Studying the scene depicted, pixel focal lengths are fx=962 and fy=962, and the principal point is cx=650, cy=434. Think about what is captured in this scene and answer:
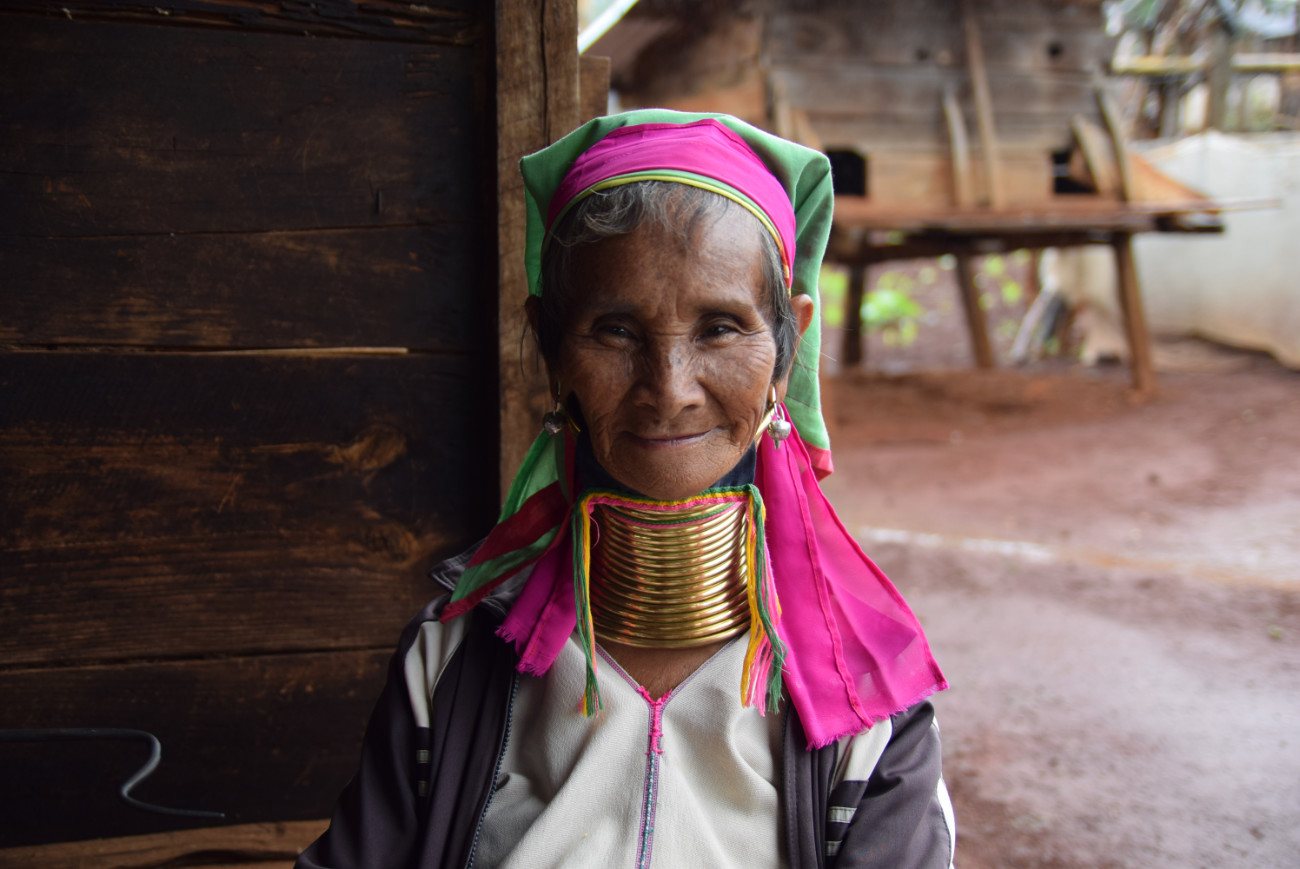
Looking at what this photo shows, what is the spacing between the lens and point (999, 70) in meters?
8.99

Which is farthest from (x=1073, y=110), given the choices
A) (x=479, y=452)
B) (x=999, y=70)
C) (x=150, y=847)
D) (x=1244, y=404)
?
(x=150, y=847)

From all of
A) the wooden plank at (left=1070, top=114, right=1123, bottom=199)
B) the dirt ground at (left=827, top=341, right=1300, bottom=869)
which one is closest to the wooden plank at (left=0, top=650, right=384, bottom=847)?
the dirt ground at (left=827, top=341, right=1300, bottom=869)

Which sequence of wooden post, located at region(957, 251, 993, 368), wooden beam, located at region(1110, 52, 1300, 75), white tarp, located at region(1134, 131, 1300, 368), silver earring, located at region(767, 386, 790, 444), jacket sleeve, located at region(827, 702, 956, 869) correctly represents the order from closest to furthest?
jacket sleeve, located at region(827, 702, 956, 869) < silver earring, located at region(767, 386, 790, 444) < white tarp, located at region(1134, 131, 1300, 368) < wooden post, located at region(957, 251, 993, 368) < wooden beam, located at region(1110, 52, 1300, 75)

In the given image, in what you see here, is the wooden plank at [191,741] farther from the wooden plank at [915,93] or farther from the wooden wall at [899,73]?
the wooden plank at [915,93]

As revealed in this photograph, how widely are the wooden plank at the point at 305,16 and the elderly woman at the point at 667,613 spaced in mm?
518

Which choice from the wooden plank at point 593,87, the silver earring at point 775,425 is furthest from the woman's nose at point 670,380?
the wooden plank at point 593,87

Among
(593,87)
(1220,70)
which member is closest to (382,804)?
(593,87)

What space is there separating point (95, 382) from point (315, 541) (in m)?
0.50

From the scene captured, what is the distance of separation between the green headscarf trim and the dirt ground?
6.19ft

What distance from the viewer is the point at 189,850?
1.93m

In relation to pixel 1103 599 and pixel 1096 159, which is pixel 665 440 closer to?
pixel 1103 599

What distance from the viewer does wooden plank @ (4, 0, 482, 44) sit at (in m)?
1.72

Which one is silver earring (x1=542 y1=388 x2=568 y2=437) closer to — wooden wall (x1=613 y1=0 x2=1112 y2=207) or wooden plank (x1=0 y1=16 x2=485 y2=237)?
wooden plank (x1=0 y1=16 x2=485 y2=237)

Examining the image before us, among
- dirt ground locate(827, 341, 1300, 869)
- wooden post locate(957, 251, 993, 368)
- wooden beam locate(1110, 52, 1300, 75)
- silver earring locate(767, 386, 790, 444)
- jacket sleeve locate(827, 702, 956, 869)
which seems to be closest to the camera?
jacket sleeve locate(827, 702, 956, 869)
